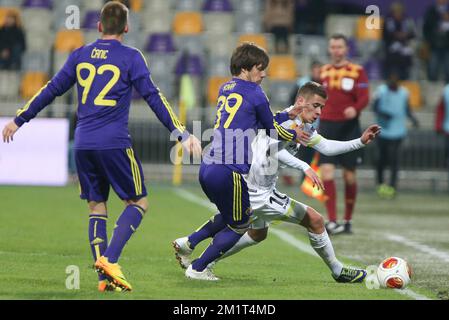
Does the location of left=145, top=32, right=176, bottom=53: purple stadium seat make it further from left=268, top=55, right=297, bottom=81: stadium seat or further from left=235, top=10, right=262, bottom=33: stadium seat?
left=268, top=55, right=297, bottom=81: stadium seat

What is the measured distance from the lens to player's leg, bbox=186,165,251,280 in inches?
330

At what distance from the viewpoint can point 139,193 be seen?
789cm

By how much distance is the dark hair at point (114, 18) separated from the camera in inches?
305

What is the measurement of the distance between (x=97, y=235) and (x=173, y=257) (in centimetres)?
246

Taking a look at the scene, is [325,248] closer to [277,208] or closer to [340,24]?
[277,208]

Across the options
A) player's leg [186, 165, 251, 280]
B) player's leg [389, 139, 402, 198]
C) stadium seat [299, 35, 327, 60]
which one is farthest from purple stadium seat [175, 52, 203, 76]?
player's leg [186, 165, 251, 280]

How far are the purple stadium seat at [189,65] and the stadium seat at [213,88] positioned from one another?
0.29 meters

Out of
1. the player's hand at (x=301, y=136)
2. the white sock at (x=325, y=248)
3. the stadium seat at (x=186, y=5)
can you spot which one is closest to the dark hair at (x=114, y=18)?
the player's hand at (x=301, y=136)

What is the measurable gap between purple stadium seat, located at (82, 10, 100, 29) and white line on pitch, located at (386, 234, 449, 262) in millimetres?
12306

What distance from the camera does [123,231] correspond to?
7.81 meters

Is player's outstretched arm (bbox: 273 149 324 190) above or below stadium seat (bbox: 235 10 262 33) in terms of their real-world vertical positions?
above

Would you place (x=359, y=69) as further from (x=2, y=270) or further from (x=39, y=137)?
(x=39, y=137)

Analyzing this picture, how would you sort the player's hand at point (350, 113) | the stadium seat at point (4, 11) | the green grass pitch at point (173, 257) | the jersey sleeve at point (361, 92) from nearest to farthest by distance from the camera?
the green grass pitch at point (173, 257), the player's hand at point (350, 113), the jersey sleeve at point (361, 92), the stadium seat at point (4, 11)

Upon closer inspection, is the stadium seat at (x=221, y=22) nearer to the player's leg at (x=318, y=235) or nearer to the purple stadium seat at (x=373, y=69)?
the purple stadium seat at (x=373, y=69)
